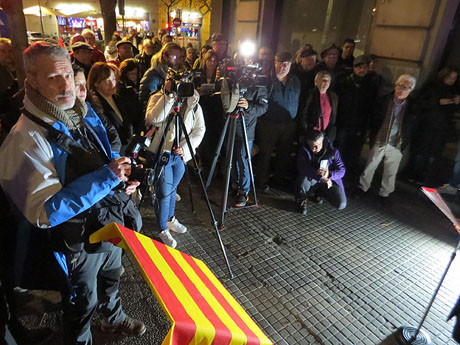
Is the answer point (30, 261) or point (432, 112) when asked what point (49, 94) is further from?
point (432, 112)

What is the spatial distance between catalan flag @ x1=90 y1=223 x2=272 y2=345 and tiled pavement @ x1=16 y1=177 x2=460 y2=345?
1299mm

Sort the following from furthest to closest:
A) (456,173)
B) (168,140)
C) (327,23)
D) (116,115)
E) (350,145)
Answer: (327,23), (350,145), (456,173), (116,115), (168,140)

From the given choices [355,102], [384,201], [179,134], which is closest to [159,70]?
[179,134]

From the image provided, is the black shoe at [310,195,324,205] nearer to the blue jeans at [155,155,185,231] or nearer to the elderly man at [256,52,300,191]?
the elderly man at [256,52,300,191]

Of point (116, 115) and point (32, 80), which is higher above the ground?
point (32, 80)

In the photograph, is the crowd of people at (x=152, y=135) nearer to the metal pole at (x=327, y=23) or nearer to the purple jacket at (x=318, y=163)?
the purple jacket at (x=318, y=163)

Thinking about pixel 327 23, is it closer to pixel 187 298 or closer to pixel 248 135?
pixel 248 135

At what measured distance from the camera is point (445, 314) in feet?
9.62

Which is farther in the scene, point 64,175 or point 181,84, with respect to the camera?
point 181,84

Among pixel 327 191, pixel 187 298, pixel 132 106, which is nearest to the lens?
pixel 187 298

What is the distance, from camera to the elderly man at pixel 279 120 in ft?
15.1

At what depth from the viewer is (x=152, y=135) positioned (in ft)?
10.8

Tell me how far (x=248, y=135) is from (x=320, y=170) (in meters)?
1.13

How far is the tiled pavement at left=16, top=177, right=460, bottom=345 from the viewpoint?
2.66m
